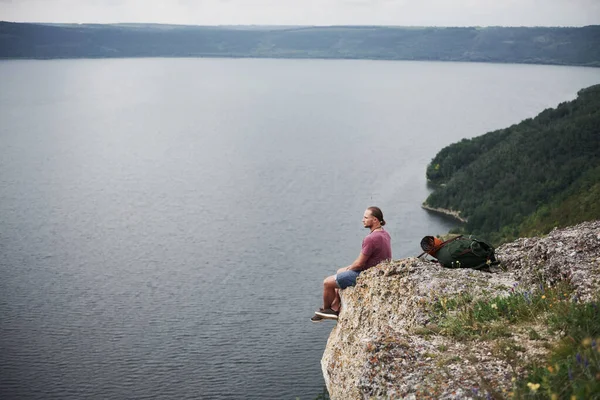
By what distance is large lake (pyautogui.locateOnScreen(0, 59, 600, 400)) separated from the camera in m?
40.6

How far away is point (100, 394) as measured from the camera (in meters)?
37.1

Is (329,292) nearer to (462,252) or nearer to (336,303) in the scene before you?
(336,303)

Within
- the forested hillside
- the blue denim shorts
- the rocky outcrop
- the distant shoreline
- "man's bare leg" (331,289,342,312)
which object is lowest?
the distant shoreline

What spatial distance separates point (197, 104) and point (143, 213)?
111 m

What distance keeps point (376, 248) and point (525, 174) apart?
272 ft

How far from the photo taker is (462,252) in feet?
43.1

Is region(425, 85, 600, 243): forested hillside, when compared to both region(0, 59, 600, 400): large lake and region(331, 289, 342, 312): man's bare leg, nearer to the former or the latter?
region(0, 59, 600, 400): large lake

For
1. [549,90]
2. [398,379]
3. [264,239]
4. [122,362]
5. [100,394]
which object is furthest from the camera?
[549,90]

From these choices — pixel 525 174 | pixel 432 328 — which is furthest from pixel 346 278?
pixel 525 174

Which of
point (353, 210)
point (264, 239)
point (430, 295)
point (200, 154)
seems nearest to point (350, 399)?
point (430, 295)

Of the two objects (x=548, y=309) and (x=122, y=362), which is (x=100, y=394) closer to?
(x=122, y=362)

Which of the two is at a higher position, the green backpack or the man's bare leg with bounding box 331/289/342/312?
the green backpack

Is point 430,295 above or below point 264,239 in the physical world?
above

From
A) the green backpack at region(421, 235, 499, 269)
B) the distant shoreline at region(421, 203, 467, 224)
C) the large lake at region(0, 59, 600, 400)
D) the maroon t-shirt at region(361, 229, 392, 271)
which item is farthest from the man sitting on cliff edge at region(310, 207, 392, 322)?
the distant shoreline at region(421, 203, 467, 224)
